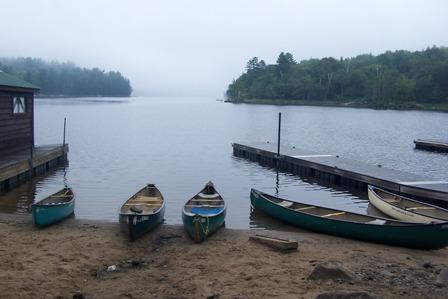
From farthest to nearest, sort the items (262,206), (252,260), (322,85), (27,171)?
1. (322,85)
2. (27,171)
3. (262,206)
4. (252,260)

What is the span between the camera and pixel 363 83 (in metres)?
173

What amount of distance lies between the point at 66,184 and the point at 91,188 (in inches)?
74.3

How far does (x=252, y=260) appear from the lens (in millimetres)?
12812

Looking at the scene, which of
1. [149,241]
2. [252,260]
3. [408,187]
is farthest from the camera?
[408,187]

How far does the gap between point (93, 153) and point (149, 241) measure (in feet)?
90.9

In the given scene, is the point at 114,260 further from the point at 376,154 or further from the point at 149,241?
the point at 376,154

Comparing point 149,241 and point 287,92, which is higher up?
point 287,92

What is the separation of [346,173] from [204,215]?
13.6 meters

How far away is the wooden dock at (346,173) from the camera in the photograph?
72.7 ft

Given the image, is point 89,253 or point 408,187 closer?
point 89,253

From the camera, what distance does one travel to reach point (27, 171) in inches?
1030

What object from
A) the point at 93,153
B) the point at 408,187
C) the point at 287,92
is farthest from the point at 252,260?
the point at 287,92

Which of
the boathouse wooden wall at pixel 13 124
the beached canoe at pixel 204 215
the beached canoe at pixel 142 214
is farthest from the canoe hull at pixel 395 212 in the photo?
the boathouse wooden wall at pixel 13 124

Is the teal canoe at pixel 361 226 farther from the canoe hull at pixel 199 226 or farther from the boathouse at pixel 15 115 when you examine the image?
the boathouse at pixel 15 115
